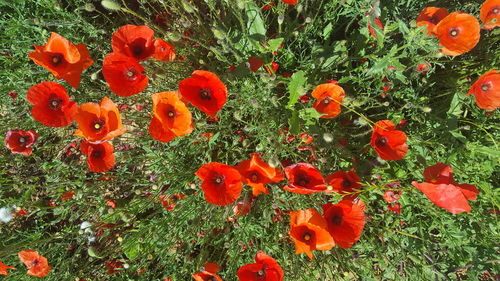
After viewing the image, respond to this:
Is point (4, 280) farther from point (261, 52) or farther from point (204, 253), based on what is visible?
point (261, 52)

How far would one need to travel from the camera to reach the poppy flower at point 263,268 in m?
2.54

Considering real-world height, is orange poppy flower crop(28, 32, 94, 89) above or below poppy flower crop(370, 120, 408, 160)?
above

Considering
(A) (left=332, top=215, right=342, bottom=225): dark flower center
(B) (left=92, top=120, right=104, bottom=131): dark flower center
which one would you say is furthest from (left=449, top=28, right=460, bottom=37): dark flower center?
(B) (left=92, top=120, right=104, bottom=131): dark flower center

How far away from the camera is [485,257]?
9.79 ft

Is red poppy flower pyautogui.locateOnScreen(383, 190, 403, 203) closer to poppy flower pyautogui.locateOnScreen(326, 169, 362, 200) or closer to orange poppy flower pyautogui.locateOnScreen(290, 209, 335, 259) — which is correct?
poppy flower pyautogui.locateOnScreen(326, 169, 362, 200)

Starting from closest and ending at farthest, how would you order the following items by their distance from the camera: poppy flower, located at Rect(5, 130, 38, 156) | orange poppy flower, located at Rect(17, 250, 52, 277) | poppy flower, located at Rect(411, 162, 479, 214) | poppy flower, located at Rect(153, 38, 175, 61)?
1. poppy flower, located at Rect(411, 162, 479, 214)
2. poppy flower, located at Rect(153, 38, 175, 61)
3. orange poppy flower, located at Rect(17, 250, 52, 277)
4. poppy flower, located at Rect(5, 130, 38, 156)

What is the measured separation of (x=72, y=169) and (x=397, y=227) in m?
3.51

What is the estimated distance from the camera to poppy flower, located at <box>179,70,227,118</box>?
2.39 m

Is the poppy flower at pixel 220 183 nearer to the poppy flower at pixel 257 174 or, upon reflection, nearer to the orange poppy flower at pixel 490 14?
the poppy flower at pixel 257 174

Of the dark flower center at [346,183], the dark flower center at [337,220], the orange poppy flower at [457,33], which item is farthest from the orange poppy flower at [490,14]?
the dark flower center at [337,220]

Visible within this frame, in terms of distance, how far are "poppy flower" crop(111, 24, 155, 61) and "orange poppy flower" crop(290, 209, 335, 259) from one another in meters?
1.65

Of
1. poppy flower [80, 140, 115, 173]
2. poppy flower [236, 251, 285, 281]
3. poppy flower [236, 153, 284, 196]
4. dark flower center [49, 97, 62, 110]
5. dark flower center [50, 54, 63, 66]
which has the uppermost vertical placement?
dark flower center [50, 54, 63, 66]

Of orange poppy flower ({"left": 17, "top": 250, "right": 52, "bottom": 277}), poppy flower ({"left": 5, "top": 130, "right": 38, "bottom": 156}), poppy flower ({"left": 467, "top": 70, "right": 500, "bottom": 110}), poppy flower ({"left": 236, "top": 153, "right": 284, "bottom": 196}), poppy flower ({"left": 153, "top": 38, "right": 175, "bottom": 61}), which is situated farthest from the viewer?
poppy flower ({"left": 5, "top": 130, "right": 38, "bottom": 156})

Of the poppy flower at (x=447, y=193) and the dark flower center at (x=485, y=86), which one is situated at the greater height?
the dark flower center at (x=485, y=86)
